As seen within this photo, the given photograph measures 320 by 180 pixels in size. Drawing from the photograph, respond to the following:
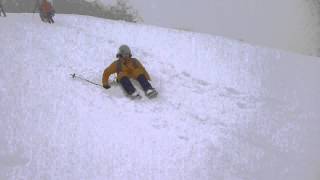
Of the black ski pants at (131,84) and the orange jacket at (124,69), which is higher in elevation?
the orange jacket at (124,69)

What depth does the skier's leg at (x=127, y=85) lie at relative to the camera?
9.60 meters

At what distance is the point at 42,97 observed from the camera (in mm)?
9117

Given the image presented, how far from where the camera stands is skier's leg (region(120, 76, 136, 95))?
960cm

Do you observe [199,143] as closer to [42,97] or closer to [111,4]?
[42,97]

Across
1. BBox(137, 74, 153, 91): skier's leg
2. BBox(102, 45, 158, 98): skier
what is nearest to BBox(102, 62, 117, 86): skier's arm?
BBox(102, 45, 158, 98): skier

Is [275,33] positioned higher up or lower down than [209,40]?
lower down

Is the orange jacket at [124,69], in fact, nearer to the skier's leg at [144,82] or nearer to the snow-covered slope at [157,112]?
the skier's leg at [144,82]

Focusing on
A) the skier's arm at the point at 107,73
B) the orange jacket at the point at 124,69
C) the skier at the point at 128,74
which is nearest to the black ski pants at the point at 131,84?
the skier at the point at 128,74

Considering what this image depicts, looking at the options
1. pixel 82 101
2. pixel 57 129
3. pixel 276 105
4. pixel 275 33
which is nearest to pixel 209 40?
pixel 276 105

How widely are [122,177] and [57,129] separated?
1504mm

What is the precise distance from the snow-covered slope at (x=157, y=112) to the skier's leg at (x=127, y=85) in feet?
0.51

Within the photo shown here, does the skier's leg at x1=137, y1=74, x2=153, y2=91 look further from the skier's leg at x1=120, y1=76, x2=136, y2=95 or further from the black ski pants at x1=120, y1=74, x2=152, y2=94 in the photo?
the skier's leg at x1=120, y1=76, x2=136, y2=95

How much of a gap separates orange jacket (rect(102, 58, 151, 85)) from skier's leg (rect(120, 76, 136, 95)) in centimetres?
15

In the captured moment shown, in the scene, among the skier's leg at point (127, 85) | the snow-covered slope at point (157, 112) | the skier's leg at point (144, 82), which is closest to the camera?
the snow-covered slope at point (157, 112)
